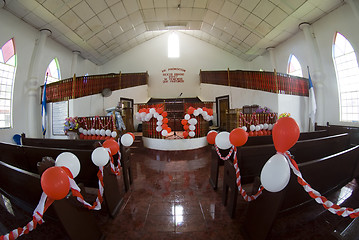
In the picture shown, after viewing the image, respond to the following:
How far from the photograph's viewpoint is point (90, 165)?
1610 millimetres

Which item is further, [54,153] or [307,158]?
[307,158]

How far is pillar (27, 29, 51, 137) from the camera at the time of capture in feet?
16.9

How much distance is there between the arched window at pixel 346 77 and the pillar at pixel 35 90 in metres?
10.4

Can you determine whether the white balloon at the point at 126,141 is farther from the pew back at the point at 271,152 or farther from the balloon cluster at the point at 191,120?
the balloon cluster at the point at 191,120

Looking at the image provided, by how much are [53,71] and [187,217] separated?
8.07m

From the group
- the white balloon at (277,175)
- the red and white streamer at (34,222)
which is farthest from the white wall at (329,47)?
the red and white streamer at (34,222)

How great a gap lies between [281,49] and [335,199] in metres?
7.26

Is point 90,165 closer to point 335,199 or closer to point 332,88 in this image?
point 335,199

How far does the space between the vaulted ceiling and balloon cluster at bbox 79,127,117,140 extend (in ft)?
14.0

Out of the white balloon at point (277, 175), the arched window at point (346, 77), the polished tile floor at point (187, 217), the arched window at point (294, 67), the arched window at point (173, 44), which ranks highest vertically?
the arched window at point (173, 44)

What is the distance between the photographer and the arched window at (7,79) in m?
4.58

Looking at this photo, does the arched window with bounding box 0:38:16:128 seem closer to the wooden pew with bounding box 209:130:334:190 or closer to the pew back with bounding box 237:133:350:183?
the wooden pew with bounding box 209:130:334:190

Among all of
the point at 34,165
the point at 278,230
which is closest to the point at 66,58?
the point at 34,165

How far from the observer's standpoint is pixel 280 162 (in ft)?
3.22
